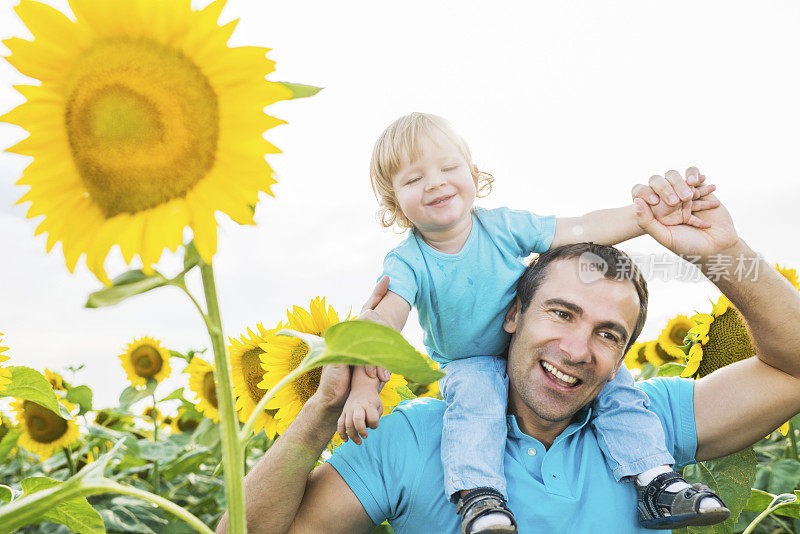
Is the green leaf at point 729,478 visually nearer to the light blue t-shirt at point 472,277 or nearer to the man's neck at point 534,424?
the man's neck at point 534,424

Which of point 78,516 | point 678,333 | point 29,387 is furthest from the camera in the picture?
point 678,333

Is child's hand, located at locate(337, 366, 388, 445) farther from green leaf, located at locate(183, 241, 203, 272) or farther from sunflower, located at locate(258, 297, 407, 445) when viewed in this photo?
green leaf, located at locate(183, 241, 203, 272)

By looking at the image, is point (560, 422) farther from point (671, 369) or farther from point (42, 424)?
point (42, 424)

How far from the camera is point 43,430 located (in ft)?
10.5

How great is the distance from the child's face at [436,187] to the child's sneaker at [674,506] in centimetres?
95

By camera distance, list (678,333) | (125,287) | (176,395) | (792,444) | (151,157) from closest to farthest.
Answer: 1. (125,287)
2. (151,157)
3. (792,444)
4. (176,395)
5. (678,333)

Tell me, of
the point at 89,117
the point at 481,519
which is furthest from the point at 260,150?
the point at 481,519

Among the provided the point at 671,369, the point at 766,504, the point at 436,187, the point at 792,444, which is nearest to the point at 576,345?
the point at 436,187

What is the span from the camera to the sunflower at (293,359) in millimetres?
1947

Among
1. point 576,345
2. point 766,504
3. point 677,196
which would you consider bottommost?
point 766,504

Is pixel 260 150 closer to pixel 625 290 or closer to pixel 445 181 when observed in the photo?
pixel 445 181

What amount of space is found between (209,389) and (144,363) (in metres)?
0.96

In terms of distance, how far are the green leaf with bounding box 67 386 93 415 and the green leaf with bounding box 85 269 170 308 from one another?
247cm

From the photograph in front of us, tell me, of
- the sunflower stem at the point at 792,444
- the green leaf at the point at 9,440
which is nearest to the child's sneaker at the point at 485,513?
the sunflower stem at the point at 792,444
